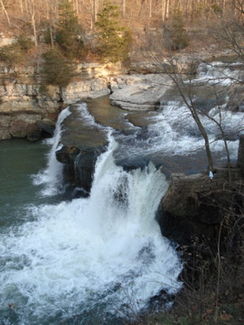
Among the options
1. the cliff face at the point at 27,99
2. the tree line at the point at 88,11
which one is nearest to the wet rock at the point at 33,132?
the cliff face at the point at 27,99

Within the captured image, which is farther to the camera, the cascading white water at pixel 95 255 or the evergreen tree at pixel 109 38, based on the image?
the evergreen tree at pixel 109 38

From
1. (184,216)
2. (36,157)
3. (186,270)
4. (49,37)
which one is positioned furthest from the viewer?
(49,37)

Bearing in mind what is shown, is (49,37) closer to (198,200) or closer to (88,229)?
(88,229)

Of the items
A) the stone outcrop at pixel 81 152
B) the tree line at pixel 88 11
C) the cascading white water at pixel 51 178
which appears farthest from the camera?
the tree line at pixel 88 11

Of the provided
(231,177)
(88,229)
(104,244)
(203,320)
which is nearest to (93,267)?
(104,244)

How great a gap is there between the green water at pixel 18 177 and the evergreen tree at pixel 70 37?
294 inches

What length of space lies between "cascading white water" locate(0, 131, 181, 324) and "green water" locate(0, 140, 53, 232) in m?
0.63

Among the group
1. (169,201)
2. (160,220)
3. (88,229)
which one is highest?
(169,201)

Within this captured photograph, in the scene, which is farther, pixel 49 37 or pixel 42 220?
pixel 49 37

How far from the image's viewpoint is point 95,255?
397 inches

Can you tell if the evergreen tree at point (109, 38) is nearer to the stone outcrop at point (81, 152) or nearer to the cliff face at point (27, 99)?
the cliff face at point (27, 99)

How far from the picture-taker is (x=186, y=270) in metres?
8.46

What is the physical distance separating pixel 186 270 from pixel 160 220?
1.70m

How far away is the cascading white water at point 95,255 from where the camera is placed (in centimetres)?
834
